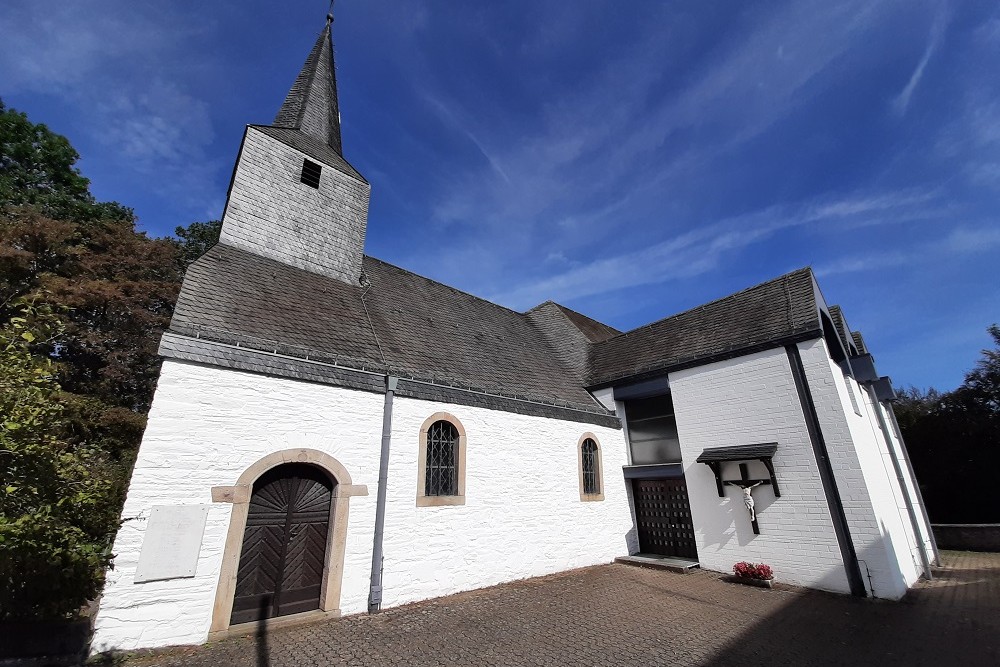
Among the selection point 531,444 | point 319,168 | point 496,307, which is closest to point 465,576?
point 531,444

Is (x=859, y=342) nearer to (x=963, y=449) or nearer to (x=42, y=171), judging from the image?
(x=963, y=449)

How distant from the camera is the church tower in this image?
32.4ft

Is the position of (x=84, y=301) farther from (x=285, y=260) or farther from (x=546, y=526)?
(x=546, y=526)

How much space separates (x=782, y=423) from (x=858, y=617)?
374 cm

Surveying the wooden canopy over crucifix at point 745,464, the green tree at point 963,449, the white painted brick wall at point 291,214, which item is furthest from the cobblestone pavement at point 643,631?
the green tree at point 963,449

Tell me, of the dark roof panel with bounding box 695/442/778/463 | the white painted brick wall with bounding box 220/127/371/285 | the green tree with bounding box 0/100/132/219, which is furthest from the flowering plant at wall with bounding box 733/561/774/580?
the green tree with bounding box 0/100/132/219

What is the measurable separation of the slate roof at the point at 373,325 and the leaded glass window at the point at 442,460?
1.07 m

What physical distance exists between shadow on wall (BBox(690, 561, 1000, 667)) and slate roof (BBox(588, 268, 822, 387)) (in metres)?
5.29

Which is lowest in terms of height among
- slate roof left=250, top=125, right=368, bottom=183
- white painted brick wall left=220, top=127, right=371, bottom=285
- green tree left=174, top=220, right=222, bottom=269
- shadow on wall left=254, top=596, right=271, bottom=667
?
shadow on wall left=254, top=596, right=271, bottom=667

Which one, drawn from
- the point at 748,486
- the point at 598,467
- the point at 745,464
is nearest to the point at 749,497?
the point at 748,486

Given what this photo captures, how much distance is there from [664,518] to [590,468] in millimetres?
2464

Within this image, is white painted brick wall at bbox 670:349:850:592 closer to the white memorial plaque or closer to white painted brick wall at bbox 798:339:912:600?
white painted brick wall at bbox 798:339:912:600

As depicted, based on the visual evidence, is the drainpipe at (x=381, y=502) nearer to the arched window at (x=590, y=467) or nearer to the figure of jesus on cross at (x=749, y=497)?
the arched window at (x=590, y=467)

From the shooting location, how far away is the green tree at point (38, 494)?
3475 mm
